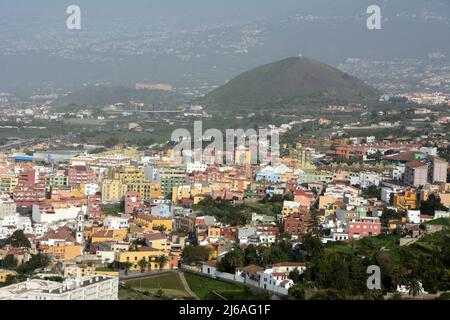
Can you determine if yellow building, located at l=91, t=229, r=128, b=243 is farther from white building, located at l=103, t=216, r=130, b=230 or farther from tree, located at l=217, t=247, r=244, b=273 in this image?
tree, located at l=217, t=247, r=244, b=273

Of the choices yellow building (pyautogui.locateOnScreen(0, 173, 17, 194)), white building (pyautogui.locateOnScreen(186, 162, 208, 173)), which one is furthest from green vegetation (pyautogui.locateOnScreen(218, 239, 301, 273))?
white building (pyautogui.locateOnScreen(186, 162, 208, 173))

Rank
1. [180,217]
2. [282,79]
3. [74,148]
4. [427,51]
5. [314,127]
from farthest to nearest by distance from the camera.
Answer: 1. [427,51]
2. [282,79]
3. [314,127]
4. [74,148]
5. [180,217]

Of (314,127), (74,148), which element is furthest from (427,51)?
(74,148)

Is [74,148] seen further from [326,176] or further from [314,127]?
[326,176]

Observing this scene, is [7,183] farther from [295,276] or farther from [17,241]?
[295,276]

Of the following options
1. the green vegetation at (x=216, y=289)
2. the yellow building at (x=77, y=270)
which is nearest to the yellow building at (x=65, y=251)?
the yellow building at (x=77, y=270)

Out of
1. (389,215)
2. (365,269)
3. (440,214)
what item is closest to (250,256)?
(365,269)
